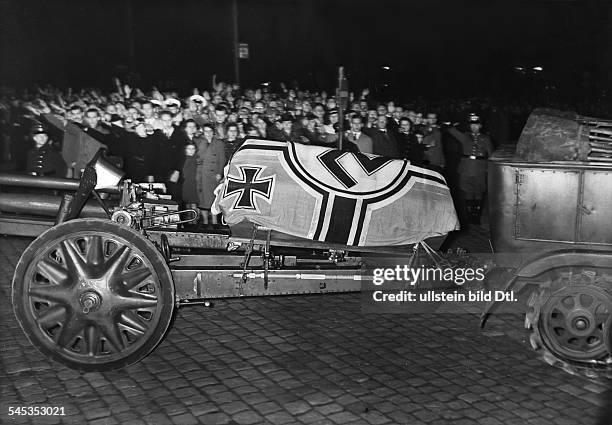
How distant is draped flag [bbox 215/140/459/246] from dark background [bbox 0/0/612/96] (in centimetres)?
736

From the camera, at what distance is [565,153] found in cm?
527

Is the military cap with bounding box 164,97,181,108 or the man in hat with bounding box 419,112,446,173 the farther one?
the military cap with bounding box 164,97,181,108

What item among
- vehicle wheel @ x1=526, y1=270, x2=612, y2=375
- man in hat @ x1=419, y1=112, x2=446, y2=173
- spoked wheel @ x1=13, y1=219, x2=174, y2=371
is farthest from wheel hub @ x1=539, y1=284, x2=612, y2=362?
man in hat @ x1=419, y1=112, x2=446, y2=173

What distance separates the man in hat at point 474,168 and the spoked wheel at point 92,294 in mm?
6034

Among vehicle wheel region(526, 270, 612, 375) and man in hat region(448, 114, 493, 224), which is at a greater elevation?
man in hat region(448, 114, 493, 224)

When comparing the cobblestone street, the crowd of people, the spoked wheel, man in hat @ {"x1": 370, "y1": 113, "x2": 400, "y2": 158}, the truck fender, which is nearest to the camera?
the cobblestone street

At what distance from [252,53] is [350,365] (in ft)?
28.7

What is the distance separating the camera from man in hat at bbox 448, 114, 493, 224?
9.89 metres

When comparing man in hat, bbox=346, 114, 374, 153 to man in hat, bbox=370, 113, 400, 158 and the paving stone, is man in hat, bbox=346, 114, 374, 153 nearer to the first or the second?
man in hat, bbox=370, 113, 400, 158

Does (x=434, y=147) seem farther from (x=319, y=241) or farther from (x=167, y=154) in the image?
(x=319, y=241)

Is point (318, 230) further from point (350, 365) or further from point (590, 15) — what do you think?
point (590, 15)

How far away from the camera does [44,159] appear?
367 inches

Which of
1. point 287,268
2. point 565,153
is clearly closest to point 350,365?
point 287,268

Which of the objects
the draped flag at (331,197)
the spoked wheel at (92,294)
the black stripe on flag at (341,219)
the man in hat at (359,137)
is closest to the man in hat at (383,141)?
the man in hat at (359,137)
